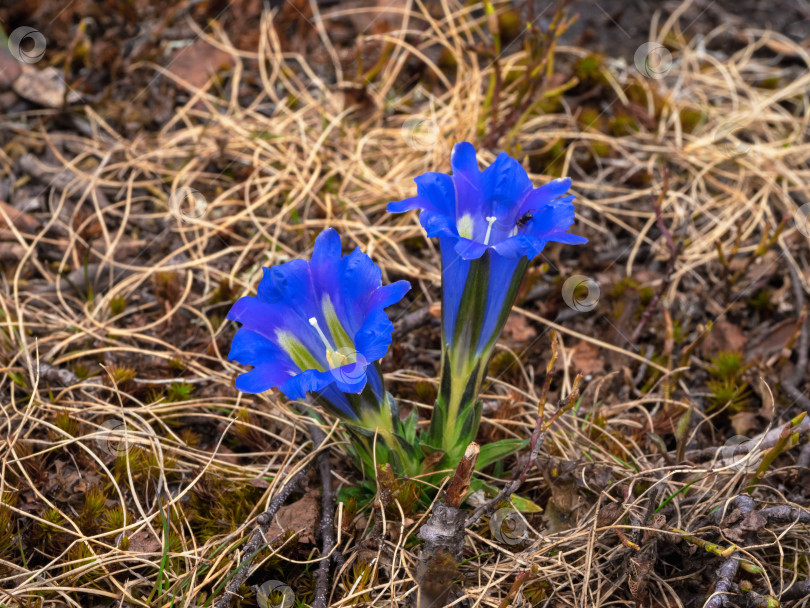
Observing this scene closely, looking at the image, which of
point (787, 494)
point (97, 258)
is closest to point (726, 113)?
point (787, 494)

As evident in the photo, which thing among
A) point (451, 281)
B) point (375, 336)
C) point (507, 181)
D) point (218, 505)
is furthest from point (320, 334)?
point (218, 505)

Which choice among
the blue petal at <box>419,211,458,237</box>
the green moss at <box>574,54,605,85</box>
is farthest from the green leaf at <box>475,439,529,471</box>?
the green moss at <box>574,54,605,85</box>

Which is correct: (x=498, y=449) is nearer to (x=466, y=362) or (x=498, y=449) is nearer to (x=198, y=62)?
(x=466, y=362)

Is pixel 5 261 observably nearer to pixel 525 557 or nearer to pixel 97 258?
pixel 97 258

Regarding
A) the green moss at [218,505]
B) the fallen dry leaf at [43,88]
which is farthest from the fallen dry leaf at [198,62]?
the green moss at [218,505]

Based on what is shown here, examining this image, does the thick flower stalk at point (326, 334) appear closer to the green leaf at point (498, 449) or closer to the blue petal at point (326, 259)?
the blue petal at point (326, 259)
